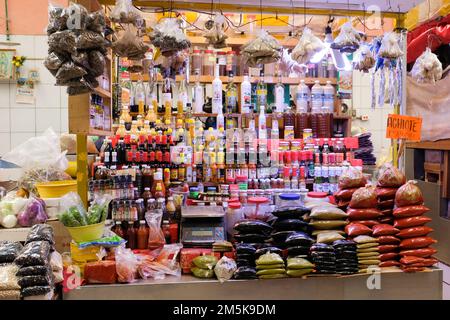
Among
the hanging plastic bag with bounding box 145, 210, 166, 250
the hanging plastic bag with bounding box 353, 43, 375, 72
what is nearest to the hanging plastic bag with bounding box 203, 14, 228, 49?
the hanging plastic bag with bounding box 353, 43, 375, 72

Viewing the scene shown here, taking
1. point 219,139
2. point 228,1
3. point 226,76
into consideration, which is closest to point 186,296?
point 228,1

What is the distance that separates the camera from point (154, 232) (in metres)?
2.60

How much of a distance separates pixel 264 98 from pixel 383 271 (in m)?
3.08

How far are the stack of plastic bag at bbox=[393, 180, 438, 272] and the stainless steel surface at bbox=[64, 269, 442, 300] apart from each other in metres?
0.09

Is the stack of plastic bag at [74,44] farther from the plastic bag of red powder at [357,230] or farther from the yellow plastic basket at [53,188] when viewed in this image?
the plastic bag of red powder at [357,230]

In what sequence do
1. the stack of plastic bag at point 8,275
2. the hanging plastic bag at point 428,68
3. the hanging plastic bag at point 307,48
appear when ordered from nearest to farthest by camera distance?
the stack of plastic bag at point 8,275
the hanging plastic bag at point 307,48
the hanging plastic bag at point 428,68

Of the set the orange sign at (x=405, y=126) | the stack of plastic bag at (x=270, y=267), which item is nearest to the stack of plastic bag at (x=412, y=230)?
the orange sign at (x=405, y=126)

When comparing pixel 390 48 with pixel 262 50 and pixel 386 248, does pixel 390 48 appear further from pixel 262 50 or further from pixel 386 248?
pixel 386 248

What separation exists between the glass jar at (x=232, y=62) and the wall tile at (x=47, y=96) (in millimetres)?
2372

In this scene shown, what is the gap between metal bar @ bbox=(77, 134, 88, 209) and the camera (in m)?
2.66

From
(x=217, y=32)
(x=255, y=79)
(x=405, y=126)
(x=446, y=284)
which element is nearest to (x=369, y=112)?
(x=255, y=79)

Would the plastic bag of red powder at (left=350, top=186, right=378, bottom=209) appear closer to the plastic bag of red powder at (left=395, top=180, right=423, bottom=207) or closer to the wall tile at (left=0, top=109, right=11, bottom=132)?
the plastic bag of red powder at (left=395, top=180, right=423, bottom=207)

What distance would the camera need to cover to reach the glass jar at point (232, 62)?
5.04 meters

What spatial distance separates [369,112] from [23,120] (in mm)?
5332
